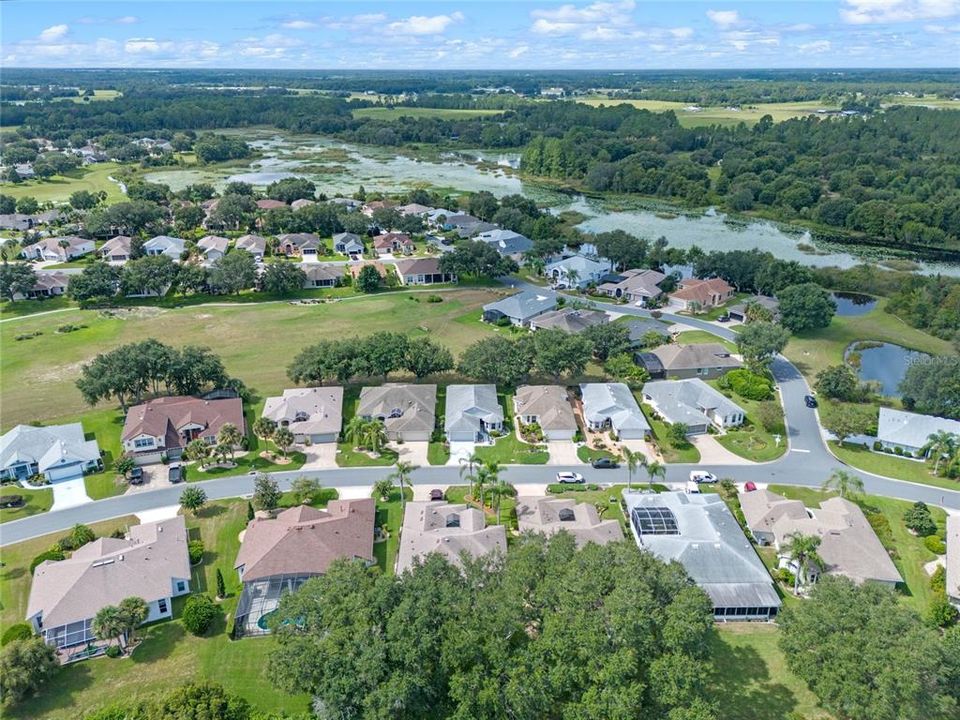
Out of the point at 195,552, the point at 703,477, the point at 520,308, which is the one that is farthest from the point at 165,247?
the point at 703,477

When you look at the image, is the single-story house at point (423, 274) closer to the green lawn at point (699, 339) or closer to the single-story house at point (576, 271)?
the single-story house at point (576, 271)

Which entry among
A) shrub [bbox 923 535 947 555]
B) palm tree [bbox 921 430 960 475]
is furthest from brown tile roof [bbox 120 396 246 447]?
palm tree [bbox 921 430 960 475]

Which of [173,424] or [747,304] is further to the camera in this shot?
[747,304]

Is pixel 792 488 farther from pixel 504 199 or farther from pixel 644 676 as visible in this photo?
pixel 504 199

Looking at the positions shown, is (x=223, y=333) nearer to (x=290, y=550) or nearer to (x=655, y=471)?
(x=290, y=550)

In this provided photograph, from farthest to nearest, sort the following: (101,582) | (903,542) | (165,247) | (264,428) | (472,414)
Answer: (165,247)
(472,414)
(264,428)
(903,542)
(101,582)

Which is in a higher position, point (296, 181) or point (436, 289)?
point (296, 181)

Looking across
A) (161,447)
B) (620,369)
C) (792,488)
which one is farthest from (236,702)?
(620,369)
